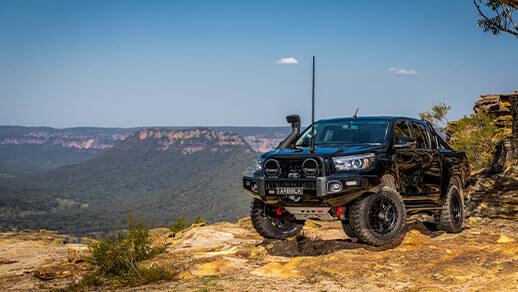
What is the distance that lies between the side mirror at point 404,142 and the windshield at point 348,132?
29cm

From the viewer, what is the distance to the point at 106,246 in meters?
8.70

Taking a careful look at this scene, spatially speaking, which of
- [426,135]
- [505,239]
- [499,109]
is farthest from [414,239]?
[499,109]

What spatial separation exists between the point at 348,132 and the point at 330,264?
2599 millimetres

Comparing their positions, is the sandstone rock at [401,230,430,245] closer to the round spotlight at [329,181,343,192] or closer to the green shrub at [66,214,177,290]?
the round spotlight at [329,181,343,192]

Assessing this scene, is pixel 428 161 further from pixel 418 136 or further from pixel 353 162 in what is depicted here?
pixel 353 162

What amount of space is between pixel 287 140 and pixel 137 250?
10.7ft

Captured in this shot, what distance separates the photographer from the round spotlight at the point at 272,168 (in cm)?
785

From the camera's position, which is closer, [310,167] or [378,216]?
[310,167]

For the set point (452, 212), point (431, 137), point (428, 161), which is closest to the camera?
point (428, 161)

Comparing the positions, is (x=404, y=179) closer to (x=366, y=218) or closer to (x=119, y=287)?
(x=366, y=218)

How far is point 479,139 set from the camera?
21.4 m

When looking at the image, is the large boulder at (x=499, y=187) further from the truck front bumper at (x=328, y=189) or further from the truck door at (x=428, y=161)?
the truck front bumper at (x=328, y=189)

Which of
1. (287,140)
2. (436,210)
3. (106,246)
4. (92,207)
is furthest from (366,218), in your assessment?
(92,207)

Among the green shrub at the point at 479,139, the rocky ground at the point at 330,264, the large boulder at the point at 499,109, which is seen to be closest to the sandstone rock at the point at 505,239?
the rocky ground at the point at 330,264
